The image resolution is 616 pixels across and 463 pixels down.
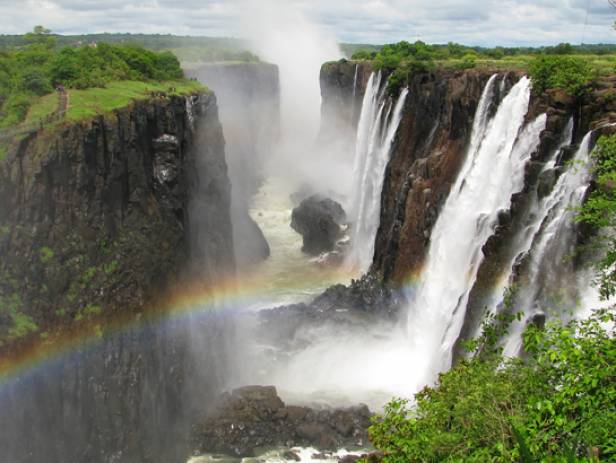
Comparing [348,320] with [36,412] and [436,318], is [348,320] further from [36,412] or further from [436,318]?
[36,412]

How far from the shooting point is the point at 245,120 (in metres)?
60.9

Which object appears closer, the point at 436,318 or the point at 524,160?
the point at 524,160

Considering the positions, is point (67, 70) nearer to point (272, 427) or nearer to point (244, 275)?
point (244, 275)

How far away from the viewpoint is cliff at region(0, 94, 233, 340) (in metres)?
17.9

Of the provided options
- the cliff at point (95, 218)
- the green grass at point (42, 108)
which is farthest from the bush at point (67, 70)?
the cliff at point (95, 218)

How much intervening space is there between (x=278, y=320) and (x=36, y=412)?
1493 cm

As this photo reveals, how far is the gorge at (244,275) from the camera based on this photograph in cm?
1780

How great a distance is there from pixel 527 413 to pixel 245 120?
55662mm

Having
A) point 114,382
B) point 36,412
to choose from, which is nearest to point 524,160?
point 114,382

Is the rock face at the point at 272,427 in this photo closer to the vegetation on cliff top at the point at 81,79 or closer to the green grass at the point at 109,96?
the green grass at the point at 109,96

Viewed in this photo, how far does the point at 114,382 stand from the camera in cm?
1961

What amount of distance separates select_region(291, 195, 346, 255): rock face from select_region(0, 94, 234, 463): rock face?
1740cm

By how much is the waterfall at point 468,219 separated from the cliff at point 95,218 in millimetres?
11121

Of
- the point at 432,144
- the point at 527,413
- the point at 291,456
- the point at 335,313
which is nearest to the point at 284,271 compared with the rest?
the point at 335,313
